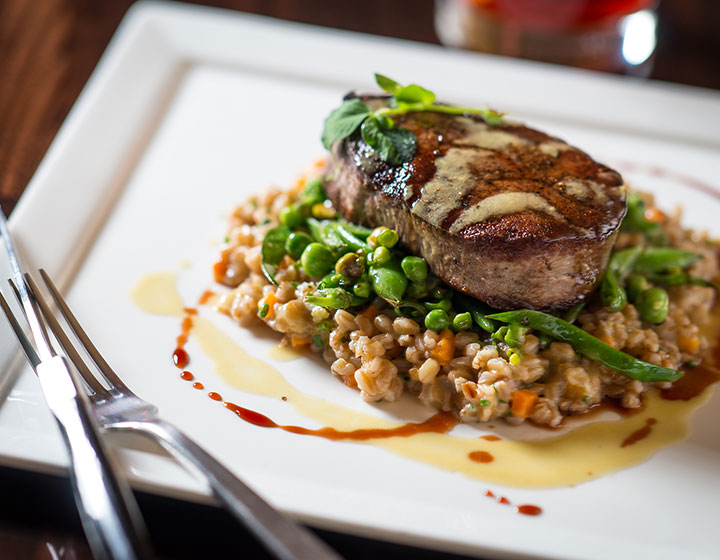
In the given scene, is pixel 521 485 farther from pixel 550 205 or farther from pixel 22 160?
pixel 22 160

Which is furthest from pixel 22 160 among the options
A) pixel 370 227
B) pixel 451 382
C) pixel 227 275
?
pixel 451 382

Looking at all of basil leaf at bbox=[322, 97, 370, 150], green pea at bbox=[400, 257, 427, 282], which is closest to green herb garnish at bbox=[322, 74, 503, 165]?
basil leaf at bbox=[322, 97, 370, 150]

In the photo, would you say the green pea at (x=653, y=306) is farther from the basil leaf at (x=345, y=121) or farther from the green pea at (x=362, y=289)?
the basil leaf at (x=345, y=121)

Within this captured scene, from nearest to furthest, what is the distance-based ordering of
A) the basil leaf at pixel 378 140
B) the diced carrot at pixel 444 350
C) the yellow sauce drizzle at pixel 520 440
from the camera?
the yellow sauce drizzle at pixel 520 440, the diced carrot at pixel 444 350, the basil leaf at pixel 378 140

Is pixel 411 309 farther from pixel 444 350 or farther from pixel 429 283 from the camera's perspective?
pixel 444 350

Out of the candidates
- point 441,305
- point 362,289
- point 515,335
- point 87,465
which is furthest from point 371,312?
point 87,465

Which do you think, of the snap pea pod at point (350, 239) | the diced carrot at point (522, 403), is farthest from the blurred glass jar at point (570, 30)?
the diced carrot at point (522, 403)

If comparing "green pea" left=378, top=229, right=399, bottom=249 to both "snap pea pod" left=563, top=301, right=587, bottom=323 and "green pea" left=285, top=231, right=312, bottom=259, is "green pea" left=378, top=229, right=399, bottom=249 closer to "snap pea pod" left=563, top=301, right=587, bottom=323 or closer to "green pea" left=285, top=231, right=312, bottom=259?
"green pea" left=285, top=231, right=312, bottom=259
